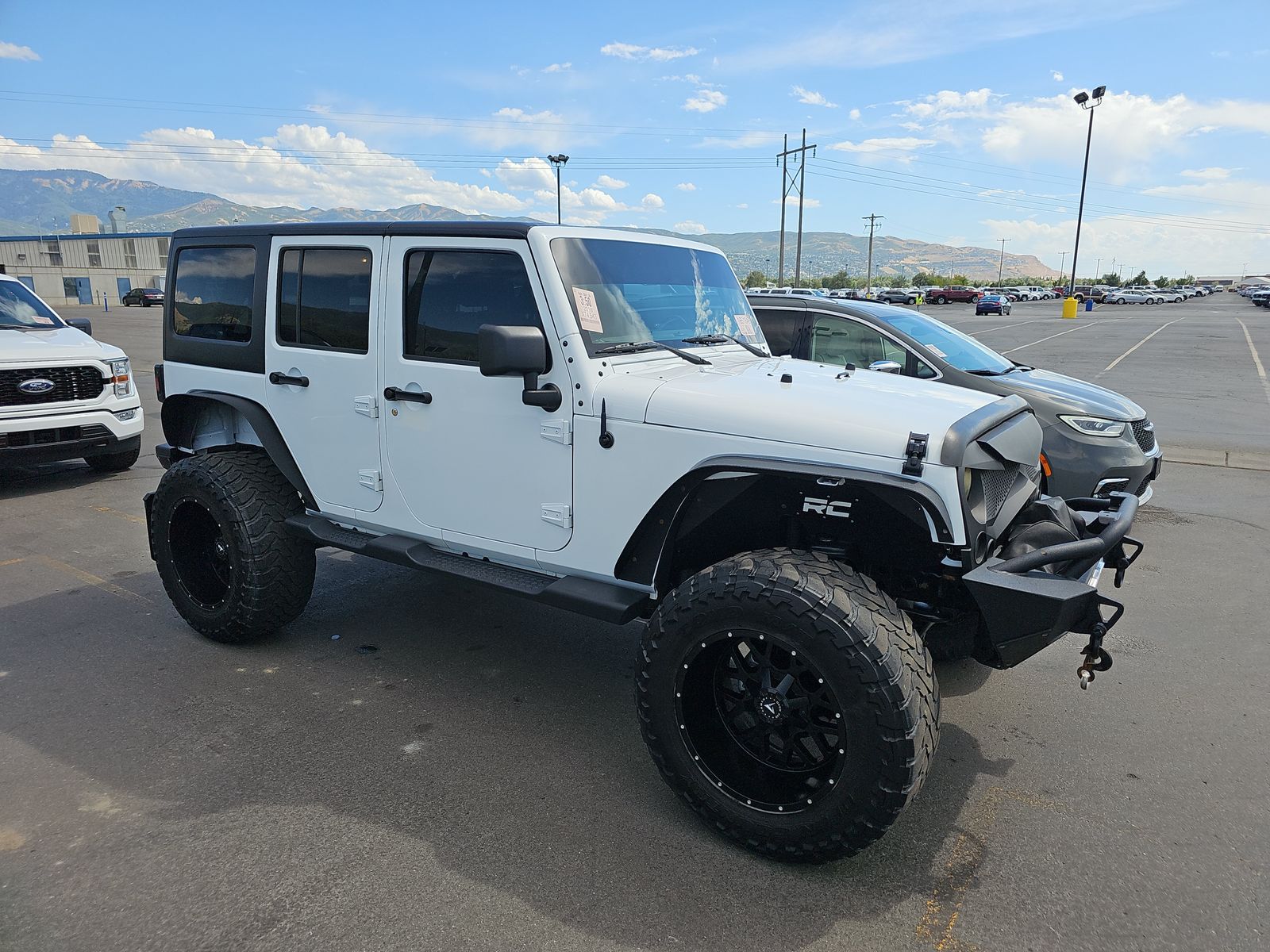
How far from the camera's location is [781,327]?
7148 mm

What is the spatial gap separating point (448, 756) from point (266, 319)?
2.37 m

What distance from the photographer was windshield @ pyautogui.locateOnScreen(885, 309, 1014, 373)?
684 cm

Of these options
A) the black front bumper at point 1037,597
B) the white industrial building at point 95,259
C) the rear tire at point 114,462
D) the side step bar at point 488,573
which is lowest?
the rear tire at point 114,462

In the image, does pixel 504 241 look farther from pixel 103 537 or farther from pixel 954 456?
pixel 103 537

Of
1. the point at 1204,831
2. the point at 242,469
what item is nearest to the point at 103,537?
the point at 242,469

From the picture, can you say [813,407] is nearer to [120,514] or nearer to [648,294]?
[648,294]

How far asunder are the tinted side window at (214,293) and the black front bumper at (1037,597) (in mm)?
3703

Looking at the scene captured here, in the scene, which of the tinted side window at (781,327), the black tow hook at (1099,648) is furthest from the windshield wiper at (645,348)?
the tinted side window at (781,327)

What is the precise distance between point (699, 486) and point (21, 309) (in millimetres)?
8442

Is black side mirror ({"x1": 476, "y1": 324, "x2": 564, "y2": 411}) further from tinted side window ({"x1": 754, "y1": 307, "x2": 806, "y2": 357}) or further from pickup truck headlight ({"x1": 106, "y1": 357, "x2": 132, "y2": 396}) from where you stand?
pickup truck headlight ({"x1": 106, "y1": 357, "x2": 132, "y2": 396})

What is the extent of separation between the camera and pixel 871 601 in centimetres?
257

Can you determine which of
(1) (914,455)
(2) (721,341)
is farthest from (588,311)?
(1) (914,455)

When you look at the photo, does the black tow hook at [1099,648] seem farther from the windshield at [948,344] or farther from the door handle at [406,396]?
the windshield at [948,344]

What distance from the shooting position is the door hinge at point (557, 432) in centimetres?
318
